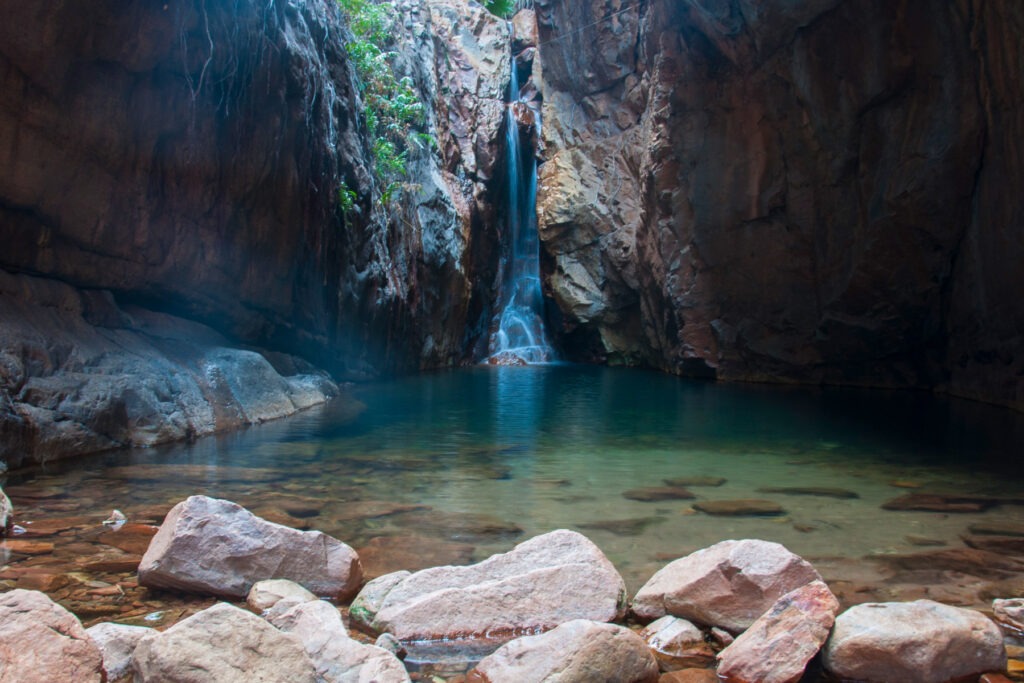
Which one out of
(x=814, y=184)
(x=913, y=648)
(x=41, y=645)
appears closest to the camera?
(x=41, y=645)

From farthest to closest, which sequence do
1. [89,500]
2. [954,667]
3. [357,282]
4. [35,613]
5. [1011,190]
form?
[357,282]
[1011,190]
[89,500]
[954,667]
[35,613]

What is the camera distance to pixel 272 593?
3156 millimetres

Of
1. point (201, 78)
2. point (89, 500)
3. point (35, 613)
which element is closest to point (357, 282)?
point (201, 78)

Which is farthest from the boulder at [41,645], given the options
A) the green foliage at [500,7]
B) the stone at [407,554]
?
the green foliage at [500,7]

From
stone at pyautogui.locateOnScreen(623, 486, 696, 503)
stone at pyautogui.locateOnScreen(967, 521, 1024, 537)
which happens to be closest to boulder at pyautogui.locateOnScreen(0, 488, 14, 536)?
stone at pyautogui.locateOnScreen(623, 486, 696, 503)

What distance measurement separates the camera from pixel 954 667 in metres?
2.61

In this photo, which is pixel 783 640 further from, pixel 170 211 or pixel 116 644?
pixel 170 211

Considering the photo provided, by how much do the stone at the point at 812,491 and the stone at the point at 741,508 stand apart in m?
0.42

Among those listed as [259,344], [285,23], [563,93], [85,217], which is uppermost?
[563,93]

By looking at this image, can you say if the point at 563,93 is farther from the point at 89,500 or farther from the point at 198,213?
the point at 89,500

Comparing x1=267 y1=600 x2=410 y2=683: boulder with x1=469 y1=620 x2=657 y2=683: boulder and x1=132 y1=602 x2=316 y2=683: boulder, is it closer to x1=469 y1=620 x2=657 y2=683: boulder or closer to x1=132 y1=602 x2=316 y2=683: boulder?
x1=132 y1=602 x2=316 y2=683: boulder

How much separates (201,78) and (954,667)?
8.70 metres

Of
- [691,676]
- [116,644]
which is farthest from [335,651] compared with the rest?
[691,676]

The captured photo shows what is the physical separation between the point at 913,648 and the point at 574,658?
4.09 feet
